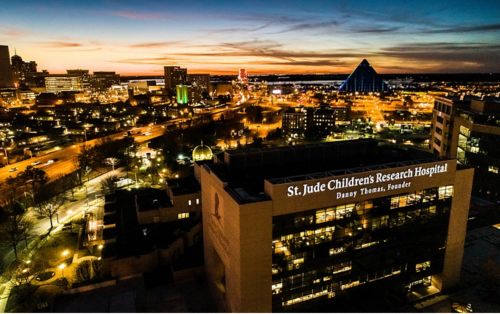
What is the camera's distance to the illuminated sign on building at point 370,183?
97.2 ft

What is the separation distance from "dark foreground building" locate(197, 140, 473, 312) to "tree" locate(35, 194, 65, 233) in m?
30.4

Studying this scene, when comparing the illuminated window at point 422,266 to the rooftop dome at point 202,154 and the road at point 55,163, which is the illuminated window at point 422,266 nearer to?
the rooftop dome at point 202,154

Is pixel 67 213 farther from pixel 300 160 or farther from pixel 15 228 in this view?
pixel 300 160

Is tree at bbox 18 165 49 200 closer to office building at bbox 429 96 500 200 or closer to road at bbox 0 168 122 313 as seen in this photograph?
road at bbox 0 168 122 313

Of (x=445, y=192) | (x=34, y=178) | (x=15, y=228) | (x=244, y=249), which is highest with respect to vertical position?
(x=445, y=192)

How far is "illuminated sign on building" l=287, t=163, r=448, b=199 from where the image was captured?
29.6 metres

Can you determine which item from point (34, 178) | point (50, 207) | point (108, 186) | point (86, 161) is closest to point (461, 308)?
point (50, 207)

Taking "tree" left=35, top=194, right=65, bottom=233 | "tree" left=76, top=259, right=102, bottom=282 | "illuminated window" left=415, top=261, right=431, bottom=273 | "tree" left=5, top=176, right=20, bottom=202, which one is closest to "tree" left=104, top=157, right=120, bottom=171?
"tree" left=5, top=176, right=20, bottom=202

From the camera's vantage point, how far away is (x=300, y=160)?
41906 millimetres

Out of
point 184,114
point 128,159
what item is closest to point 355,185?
point 128,159

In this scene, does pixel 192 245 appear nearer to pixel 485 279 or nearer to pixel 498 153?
pixel 485 279

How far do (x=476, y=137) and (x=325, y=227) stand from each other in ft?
170

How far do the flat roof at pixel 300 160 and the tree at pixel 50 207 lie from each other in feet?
102

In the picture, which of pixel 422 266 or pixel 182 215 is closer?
pixel 422 266
